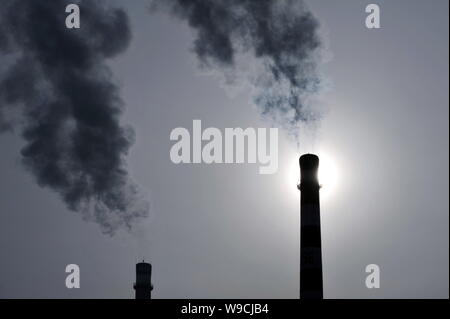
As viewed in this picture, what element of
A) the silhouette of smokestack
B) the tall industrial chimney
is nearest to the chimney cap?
the tall industrial chimney

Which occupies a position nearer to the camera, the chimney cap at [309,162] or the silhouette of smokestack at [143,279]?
the chimney cap at [309,162]

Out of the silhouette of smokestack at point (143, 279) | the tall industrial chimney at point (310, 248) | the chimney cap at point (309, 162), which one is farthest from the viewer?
the silhouette of smokestack at point (143, 279)

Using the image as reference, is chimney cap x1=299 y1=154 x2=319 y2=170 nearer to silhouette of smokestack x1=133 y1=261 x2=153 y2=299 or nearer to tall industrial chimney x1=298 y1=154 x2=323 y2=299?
tall industrial chimney x1=298 y1=154 x2=323 y2=299

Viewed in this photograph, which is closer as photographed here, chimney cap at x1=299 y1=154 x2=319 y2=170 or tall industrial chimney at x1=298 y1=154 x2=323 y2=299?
tall industrial chimney at x1=298 y1=154 x2=323 y2=299

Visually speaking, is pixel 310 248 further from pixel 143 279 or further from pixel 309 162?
pixel 143 279

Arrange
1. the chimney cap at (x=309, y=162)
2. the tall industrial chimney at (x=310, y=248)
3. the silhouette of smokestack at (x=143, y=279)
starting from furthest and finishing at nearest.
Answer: the silhouette of smokestack at (x=143, y=279)
the chimney cap at (x=309, y=162)
the tall industrial chimney at (x=310, y=248)

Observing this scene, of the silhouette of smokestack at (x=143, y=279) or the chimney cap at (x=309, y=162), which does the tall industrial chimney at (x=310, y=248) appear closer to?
the chimney cap at (x=309, y=162)

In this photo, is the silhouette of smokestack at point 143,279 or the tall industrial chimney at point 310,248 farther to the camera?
the silhouette of smokestack at point 143,279

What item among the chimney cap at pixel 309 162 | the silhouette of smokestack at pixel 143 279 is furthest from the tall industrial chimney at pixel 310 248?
the silhouette of smokestack at pixel 143 279

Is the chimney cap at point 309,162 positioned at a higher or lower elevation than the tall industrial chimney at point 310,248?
higher
